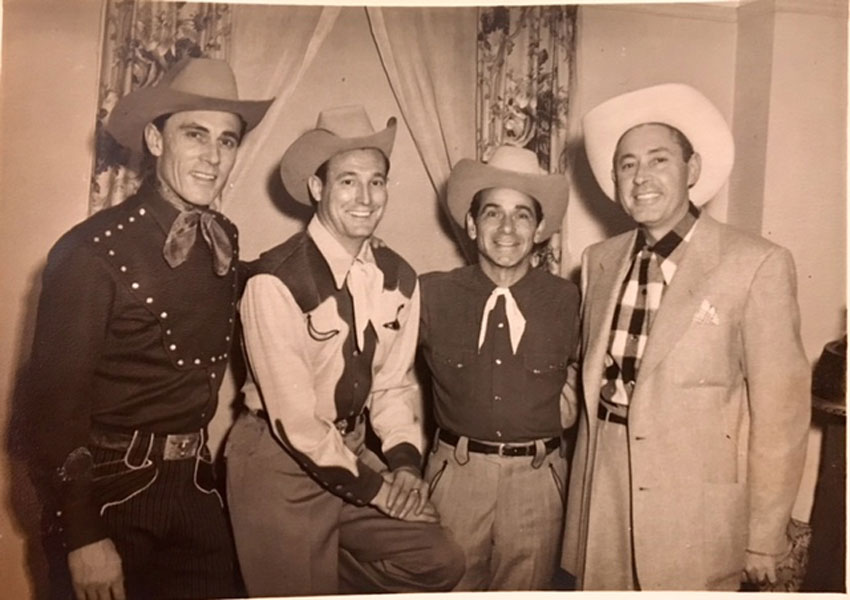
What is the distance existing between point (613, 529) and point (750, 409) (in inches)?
13.8

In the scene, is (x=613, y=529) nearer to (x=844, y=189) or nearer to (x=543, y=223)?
(x=543, y=223)

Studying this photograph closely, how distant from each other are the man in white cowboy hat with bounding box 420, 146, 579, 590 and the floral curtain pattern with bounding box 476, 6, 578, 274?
37 mm

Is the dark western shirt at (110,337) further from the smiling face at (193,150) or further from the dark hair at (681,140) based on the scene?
the dark hair at (681,140)

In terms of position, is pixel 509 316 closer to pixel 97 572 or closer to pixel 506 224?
pixel 506 224

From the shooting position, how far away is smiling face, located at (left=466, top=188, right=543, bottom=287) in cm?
163

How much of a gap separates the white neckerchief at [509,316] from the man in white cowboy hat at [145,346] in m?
0.47

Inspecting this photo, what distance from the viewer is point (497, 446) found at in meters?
1.64

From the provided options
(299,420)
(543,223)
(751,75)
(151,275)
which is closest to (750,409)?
(543,223)

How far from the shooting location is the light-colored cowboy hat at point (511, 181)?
1630mm

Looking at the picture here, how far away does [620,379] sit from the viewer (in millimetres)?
1634

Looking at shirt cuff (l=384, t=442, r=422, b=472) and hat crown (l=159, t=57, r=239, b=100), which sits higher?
hat crown (l=159, t=57, r=239, b=100)

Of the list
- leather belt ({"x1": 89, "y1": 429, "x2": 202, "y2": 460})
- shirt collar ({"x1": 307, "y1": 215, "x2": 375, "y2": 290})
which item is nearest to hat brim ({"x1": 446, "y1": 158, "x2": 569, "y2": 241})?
shirt collar ({"x1": 307, "y1": 215, "x2": 375, "y2": 290})

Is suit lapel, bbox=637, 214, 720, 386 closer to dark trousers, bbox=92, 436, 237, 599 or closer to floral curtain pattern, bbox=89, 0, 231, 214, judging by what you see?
dark trousers, bbox=92, 436, 237, 599

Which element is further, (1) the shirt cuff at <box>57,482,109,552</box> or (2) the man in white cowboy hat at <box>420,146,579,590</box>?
(2) the man in white cowboy hat at <box>420,146,579,590</box>
